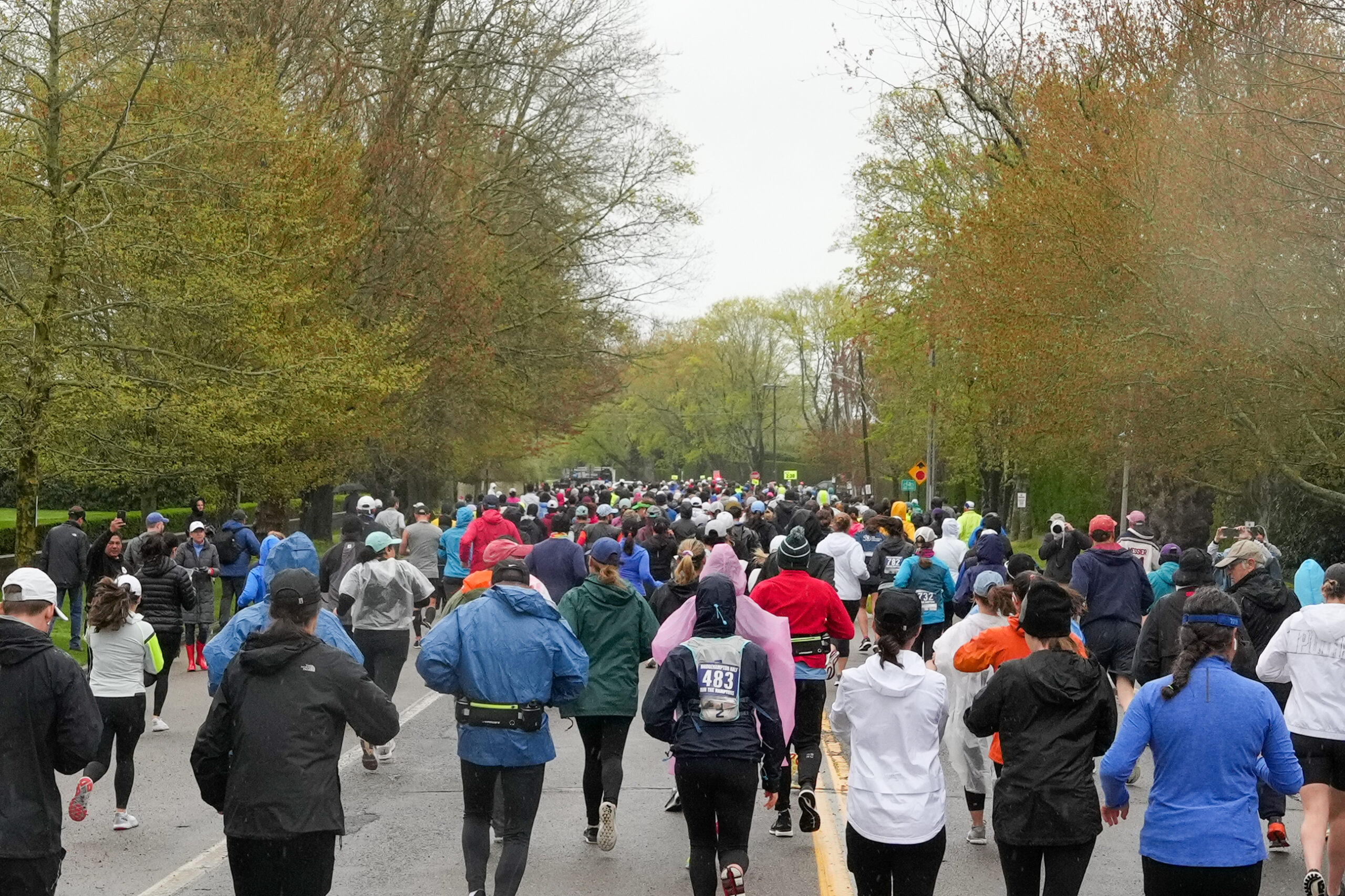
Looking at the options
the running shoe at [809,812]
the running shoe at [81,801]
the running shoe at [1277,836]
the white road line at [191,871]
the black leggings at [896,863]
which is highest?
the black leggings at [896,863]

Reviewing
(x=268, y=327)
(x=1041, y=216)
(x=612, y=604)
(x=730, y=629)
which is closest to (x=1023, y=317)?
(x=1041, y=216)

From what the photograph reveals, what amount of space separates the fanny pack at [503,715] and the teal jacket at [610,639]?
157cm

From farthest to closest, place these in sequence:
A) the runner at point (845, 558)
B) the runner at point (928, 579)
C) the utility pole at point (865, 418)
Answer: the utility pole at point (865, 418) < the runner at point (845, 558) < the runner at point (928, 579)

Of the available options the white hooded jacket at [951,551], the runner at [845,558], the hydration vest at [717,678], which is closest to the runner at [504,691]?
the hydration vest at [717,678]

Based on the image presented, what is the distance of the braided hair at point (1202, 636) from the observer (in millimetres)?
5340

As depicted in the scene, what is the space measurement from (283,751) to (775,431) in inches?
3743

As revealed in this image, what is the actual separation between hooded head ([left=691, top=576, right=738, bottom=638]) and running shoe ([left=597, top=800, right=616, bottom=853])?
220 centimetres

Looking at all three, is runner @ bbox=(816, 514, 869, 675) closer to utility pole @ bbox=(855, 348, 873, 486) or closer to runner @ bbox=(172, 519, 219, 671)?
runner @ bbox=(172, 519, 219, 671)

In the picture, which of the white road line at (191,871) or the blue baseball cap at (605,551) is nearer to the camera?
the white road line at (191,871)

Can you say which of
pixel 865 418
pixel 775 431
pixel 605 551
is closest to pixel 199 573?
pixel 605 551

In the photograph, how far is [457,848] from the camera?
8.55 meters

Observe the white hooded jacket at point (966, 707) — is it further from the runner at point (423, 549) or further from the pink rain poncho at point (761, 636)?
the runner at point (423, 549)

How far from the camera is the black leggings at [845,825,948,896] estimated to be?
5.76 metres

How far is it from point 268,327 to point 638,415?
281ft
